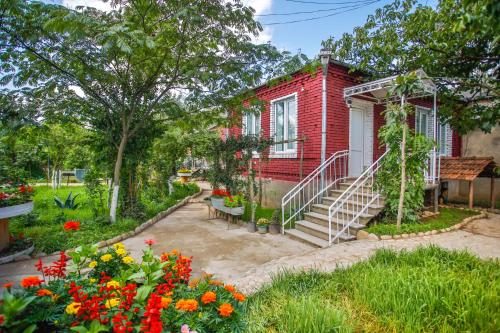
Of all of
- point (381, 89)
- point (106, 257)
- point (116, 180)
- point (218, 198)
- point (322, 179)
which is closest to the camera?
point (106, 257)

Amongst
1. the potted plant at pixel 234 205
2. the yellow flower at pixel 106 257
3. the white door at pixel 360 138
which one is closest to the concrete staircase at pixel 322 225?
the potted plant at pixel 234 205

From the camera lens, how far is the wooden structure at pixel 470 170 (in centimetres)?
784

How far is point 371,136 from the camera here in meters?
8.85

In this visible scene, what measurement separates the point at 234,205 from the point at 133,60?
13.9 feet

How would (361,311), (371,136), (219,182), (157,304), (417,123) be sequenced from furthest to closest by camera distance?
(417,123)
(371,136)
(219,182)
(361,311)
(157,304)

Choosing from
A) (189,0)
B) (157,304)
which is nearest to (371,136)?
(189,0)

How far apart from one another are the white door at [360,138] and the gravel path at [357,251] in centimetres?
323

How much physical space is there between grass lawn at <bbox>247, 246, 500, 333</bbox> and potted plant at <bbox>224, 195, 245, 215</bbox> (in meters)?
3.88

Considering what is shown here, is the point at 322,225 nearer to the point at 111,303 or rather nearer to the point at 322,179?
the point at 322,179

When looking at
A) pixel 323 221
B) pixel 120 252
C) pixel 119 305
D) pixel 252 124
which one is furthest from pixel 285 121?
pixel 119 305

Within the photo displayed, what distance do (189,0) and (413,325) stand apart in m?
6.15

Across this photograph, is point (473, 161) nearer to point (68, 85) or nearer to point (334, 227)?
point (334, 227)

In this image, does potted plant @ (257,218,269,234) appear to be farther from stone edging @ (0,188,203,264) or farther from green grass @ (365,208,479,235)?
stone edging @ (0,188,203,264)

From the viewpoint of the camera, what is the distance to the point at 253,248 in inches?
216
